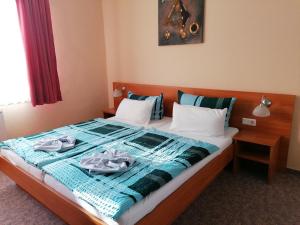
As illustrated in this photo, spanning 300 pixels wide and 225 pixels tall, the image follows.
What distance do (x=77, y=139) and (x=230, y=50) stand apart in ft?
6.48

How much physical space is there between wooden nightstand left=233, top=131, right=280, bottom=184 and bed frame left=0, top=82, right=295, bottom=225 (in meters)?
0.09

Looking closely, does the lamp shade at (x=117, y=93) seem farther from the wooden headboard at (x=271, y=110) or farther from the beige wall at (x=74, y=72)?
the wooden headboard at (x=271, y=110)

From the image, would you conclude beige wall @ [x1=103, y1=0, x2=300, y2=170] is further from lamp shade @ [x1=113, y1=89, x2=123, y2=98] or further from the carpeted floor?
the carpeted floor

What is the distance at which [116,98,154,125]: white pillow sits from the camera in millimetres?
2885

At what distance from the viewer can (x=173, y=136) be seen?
7.70ft

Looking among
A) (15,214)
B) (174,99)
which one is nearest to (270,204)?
(174,99)

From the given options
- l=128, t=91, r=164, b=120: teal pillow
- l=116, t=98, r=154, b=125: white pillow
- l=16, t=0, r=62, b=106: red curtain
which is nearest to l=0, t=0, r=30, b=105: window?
l=16, t=0, r=62, b=106: red curtain

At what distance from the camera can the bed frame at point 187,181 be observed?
1.48m

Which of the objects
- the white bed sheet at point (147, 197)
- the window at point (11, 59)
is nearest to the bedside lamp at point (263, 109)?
the white bed sheet at point (147, 197)

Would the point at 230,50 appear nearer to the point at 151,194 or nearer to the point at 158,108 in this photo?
the point at 158,108

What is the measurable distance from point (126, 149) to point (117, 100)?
1848 millimetres

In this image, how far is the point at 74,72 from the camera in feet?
11.5

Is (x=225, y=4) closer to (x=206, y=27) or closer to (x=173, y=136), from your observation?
(x=206, y=27)

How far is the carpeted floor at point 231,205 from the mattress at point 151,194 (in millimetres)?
386
